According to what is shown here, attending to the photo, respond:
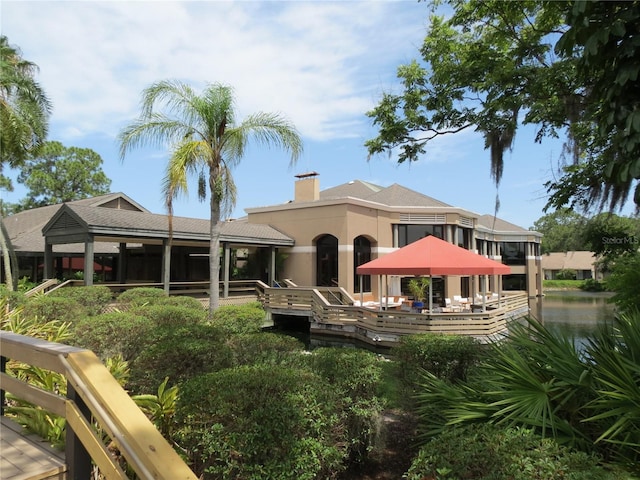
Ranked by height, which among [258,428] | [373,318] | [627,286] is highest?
[627,286]

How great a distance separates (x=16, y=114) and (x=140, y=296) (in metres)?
9.09

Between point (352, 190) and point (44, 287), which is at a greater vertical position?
point (352, 190)

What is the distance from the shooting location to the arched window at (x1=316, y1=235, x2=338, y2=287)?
21.8 metres

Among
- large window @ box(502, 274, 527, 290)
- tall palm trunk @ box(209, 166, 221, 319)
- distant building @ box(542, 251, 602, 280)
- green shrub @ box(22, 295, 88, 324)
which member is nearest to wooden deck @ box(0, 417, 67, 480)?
green shrub @ box(22, 295, 88, 324)

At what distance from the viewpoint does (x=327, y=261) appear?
22000 millimetres

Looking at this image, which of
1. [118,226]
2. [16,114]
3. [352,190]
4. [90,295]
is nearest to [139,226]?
[118,226]

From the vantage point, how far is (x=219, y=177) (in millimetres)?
12953

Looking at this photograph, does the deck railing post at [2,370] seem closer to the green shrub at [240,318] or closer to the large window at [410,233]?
the green shrub at [240,318]

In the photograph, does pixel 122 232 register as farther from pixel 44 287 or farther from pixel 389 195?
pixel 389 195

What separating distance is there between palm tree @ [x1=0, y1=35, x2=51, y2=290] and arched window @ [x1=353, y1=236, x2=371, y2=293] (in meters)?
14.7

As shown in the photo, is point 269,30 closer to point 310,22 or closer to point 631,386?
point 310,22

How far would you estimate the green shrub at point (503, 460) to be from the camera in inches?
97.9

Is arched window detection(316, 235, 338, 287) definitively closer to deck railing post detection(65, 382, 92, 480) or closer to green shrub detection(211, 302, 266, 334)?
green shrub detection(211, 302, 266, 334)

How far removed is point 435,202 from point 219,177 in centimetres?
1596
